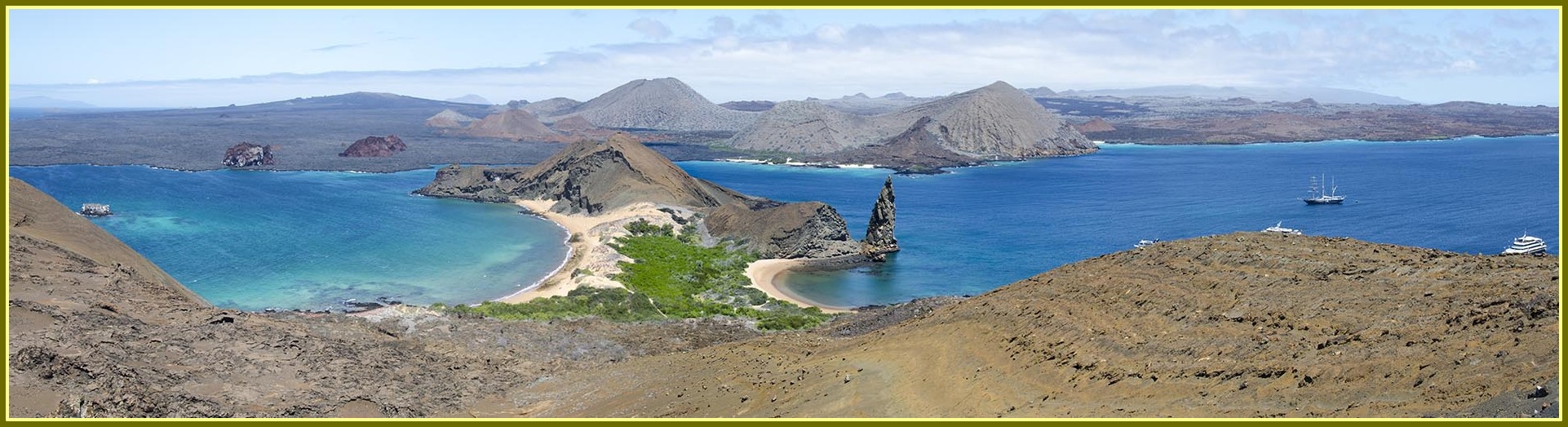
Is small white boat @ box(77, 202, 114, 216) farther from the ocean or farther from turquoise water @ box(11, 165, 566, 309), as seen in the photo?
the ocean

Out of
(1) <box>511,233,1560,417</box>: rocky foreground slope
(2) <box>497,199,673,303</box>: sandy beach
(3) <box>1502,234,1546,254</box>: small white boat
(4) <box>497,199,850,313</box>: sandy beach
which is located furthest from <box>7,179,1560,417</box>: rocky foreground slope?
(3) <box>1502,234,1546,254</box>: small white boat

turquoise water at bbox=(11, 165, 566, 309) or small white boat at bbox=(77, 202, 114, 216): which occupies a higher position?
small white boat at bbox=(77, 202, 114, 216)

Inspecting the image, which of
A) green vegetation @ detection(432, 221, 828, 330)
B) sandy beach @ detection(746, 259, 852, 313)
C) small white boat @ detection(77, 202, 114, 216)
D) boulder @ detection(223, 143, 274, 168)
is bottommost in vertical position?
sandy beach @ detection(746, 259, 852, 313)

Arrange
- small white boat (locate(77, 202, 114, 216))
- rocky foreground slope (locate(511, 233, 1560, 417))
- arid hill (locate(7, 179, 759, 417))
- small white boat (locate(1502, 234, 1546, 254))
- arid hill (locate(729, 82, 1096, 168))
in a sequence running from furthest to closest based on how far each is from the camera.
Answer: arid hill (locate(729, 82, 1096, 168)) → small white boat (locate(77, 202, 114, 216)) → small white boat (locate(1502, 234, 1546, 254)) → arid hill (locate(7, 179, 759, 417)) → rocky foreground slope (locate(511, 233, 1560, 417))

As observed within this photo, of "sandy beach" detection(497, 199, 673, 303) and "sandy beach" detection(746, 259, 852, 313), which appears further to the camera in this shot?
"sandy beach" detection(746, 259, 852, 313)

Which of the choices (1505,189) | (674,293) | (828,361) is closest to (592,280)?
(674,293)

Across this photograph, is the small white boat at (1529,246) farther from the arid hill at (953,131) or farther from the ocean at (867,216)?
the arid hill at (953,131)

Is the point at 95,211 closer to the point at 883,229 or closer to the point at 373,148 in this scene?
the point at 883,229

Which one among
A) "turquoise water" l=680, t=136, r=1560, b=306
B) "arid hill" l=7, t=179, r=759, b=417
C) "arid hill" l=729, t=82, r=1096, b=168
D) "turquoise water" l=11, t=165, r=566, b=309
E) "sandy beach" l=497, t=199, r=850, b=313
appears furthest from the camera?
"arid hill" l=729, t=82, r=1096, b=168

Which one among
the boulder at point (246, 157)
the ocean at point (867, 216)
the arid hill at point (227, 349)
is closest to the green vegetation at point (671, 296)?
the ocean at point (867, 216)

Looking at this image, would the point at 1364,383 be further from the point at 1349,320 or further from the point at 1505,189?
the point at 1505,189
